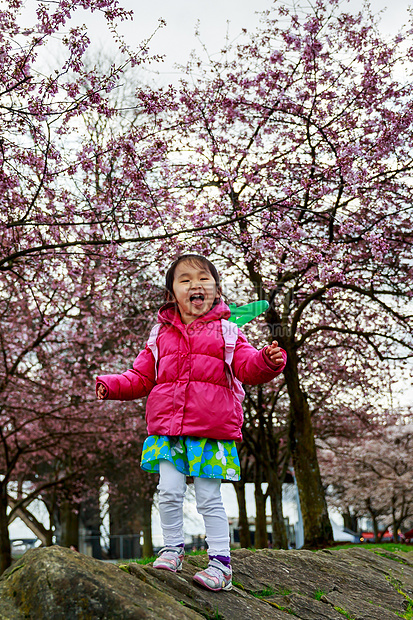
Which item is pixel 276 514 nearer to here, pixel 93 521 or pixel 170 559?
pixel 93 521

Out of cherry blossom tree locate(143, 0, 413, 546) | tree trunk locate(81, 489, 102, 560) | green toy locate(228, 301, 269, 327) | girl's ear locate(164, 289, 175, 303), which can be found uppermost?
cherry blossom tree locate(143, 0, 413, 546)

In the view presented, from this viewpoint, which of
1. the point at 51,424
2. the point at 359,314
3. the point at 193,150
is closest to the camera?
the point at 193,150

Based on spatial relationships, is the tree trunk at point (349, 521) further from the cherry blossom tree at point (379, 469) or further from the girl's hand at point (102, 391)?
the girl's hand at point (102, 391)

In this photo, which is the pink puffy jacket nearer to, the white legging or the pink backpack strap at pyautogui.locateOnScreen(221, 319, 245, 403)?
the pink backpack strap at pyautogui.locateOnScreen(221, 319, 245, 403)

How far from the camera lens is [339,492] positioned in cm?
3922

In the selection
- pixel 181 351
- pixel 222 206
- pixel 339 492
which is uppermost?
pixel 222 206

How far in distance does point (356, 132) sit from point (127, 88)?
949cm

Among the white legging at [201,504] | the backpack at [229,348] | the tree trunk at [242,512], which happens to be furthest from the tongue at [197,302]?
the tree trunk at [242,512]

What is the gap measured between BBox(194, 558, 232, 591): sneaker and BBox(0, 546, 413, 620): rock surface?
42mm

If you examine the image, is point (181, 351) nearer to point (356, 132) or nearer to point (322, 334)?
point (356, 132)

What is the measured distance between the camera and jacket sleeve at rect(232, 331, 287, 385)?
11.5ft

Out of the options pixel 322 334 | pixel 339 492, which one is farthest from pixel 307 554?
pixel 339 492

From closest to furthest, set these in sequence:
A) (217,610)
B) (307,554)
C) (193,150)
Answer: (217,610)
(307,554)
(193,150)

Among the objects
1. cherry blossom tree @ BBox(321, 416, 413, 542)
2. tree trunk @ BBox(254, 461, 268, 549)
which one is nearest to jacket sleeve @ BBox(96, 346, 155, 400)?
tree trunk @ BBox(254, 461, 268, 549)
